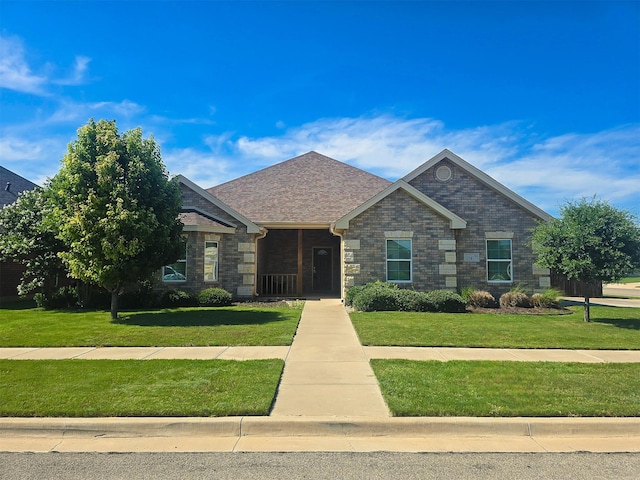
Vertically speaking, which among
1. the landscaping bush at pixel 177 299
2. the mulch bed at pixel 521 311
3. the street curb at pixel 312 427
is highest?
the landscaping bush at pixel 177 299

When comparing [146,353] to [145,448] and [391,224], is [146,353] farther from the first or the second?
[391,224]

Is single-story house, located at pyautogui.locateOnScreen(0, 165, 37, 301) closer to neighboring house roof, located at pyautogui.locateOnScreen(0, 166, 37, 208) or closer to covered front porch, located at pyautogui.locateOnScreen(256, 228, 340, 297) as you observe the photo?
neighboring house roof, located at pyautogui.locateOnScreen(0, 166, 37, 208)

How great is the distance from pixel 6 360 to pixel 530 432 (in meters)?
8.84

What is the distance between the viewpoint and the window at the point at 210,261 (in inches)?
705

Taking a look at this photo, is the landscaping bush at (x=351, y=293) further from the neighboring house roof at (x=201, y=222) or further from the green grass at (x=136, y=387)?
the green grass at (x=136, y=387)

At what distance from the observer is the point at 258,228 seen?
1853 centimetres

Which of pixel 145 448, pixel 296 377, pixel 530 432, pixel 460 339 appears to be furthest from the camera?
pixel 460 339

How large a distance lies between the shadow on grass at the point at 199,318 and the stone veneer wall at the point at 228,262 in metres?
2.82

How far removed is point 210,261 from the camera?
18.0 m

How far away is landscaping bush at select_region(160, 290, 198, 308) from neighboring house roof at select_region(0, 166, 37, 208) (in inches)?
430

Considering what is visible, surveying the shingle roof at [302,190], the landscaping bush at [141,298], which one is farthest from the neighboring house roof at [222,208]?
the landscaping bush at [141,298]

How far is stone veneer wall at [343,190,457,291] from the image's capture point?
681 inches

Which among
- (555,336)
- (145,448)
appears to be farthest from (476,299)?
(145,448)

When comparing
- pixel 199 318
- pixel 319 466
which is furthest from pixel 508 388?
pixel 199 318
